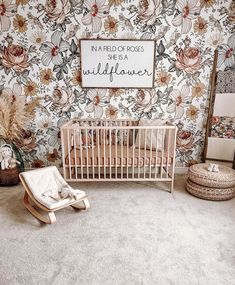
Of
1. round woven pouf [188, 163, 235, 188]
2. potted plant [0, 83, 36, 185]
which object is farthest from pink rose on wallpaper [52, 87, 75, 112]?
round woven pouf [188, 163, 235, 188]

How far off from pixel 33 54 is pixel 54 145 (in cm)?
118

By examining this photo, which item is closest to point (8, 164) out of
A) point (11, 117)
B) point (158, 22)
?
point (11, 117)

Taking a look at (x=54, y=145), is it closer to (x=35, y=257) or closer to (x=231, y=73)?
(x=35, y=257)

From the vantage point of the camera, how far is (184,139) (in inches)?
129

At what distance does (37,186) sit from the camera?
2379mm

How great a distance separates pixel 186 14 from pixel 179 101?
1.03 m

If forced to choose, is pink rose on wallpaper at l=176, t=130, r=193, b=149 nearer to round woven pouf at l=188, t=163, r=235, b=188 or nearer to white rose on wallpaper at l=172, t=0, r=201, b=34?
round woven pouf at l=188, t=163, r=235, b=188

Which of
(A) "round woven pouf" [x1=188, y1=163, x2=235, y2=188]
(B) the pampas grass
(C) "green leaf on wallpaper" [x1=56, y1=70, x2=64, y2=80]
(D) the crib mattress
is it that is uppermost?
(C) "green leaf on wallpaper" [x1=56, y1=70, x2=64, y2=80]

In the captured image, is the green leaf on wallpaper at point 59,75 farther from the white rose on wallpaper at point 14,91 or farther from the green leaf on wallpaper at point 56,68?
the white rose on wallpaper at point 14,91

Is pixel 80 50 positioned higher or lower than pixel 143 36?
lower

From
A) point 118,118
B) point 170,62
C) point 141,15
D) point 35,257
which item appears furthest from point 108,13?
point 35,257

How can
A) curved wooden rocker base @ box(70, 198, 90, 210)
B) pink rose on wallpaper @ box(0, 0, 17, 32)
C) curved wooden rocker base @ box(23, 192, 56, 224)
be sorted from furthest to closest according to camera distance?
pink rose on wallpaper @ box(0, 0, 17, 32) < curved wooden rocker base @ box(70, 198, 90, 210) < curved wooden rocker base @ box(23, 192, 56, 224)

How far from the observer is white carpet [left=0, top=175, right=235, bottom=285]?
160cm

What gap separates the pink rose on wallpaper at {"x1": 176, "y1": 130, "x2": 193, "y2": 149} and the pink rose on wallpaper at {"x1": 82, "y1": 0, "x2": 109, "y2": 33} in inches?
67.0
